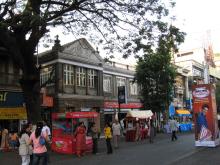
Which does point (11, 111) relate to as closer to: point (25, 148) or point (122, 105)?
point (122, 105)

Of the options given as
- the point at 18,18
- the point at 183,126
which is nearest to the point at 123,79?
the point at 183,126

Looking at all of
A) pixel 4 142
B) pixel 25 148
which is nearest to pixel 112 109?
pixel 4 142

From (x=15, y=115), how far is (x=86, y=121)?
868 cm

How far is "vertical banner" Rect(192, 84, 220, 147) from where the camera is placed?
832 inches

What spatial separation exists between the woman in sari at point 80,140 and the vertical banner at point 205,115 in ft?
19.5

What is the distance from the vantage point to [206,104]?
21.2 meters

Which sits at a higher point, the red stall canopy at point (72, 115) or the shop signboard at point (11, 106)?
the shop signboard at point (11, 106)

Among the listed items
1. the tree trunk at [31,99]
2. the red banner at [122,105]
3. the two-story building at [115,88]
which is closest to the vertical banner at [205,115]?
the tree trunk at [31,99]

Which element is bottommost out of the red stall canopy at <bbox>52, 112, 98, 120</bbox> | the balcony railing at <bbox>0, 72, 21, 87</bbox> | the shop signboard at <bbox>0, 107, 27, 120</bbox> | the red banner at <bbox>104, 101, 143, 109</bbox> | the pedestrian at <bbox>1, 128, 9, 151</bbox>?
the pedestrian at <bbox>1, 128, 9, 151</bbox>

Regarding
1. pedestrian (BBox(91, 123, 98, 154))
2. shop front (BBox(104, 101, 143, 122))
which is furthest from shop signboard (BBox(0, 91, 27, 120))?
shop front (BBox(104, 101, 143, 122))

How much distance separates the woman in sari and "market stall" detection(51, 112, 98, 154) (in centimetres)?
62

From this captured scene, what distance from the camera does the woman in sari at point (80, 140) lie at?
21125mm

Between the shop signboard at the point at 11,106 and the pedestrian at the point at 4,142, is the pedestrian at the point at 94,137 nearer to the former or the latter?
the pedestrian at the point at 4,142

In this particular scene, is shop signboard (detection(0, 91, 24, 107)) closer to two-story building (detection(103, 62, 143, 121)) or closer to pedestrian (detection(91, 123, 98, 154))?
pedestrian (detection(91, 123, 98, 154))
